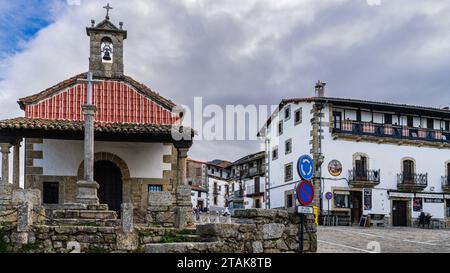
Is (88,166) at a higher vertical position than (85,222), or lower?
higher

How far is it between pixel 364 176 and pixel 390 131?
133 inches

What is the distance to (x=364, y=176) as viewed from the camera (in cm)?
3086

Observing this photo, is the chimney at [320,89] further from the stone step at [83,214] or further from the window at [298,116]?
the stone step at [83,214]

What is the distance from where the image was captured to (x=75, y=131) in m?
15.5

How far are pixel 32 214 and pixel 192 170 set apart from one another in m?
57.5

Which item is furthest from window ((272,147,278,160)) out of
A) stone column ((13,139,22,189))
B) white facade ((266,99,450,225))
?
stone column ((13,139,22,189))

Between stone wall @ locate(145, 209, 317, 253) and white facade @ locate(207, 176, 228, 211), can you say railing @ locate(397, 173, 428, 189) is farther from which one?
white facade @ locate(207, 176, 228, 211)

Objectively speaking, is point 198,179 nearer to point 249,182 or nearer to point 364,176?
point 249,182

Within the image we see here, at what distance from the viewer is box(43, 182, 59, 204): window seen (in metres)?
16.4

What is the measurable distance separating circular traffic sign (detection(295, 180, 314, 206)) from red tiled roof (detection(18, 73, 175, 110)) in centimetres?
957

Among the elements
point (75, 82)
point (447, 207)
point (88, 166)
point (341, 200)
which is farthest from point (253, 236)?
point (447, 207)

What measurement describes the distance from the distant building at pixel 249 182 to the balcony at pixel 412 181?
10.9m

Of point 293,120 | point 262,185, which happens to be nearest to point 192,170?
point 262,185

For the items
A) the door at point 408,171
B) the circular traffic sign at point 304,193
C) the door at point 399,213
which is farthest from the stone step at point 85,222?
the door at point 408,171
